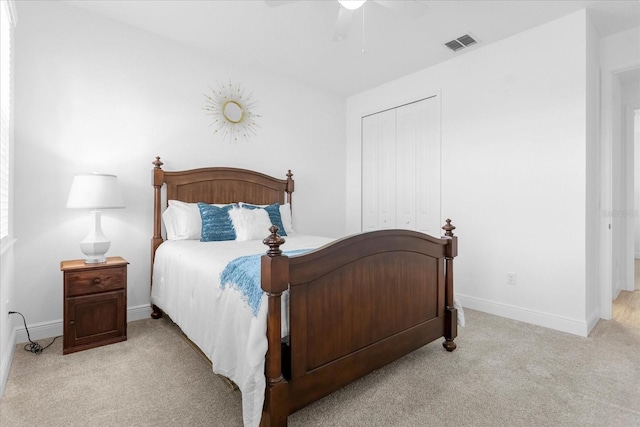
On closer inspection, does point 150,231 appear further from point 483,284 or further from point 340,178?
point 483,284

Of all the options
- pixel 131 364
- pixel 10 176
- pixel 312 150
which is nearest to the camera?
pixel 131 364

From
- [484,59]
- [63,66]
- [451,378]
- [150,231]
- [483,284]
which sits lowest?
[451,378]

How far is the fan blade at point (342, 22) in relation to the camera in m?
2.12

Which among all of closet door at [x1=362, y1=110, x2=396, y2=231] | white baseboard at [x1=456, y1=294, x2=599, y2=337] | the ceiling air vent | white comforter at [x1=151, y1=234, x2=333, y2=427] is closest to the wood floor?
white baseboard at [x1=456, y1=294, x2=599, y2=337]

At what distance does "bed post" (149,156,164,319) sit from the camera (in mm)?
3045

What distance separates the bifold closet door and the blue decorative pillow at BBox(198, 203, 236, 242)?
7.05 feet

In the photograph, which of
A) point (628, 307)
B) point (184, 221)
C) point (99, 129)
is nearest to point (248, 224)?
point (184, 221)

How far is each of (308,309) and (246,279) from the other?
34cm

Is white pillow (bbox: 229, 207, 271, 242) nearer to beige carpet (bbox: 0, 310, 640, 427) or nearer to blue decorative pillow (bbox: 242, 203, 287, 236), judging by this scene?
blue decorative pillow (bbox: 242, 203, 287, 236)

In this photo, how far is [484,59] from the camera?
10.9 feet

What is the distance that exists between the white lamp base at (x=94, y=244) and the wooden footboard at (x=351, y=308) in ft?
5.89

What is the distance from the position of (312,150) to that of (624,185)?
372 cm

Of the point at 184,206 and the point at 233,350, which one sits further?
the point at 184,206

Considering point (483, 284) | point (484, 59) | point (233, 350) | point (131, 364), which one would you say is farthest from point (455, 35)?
point (131, 364)
